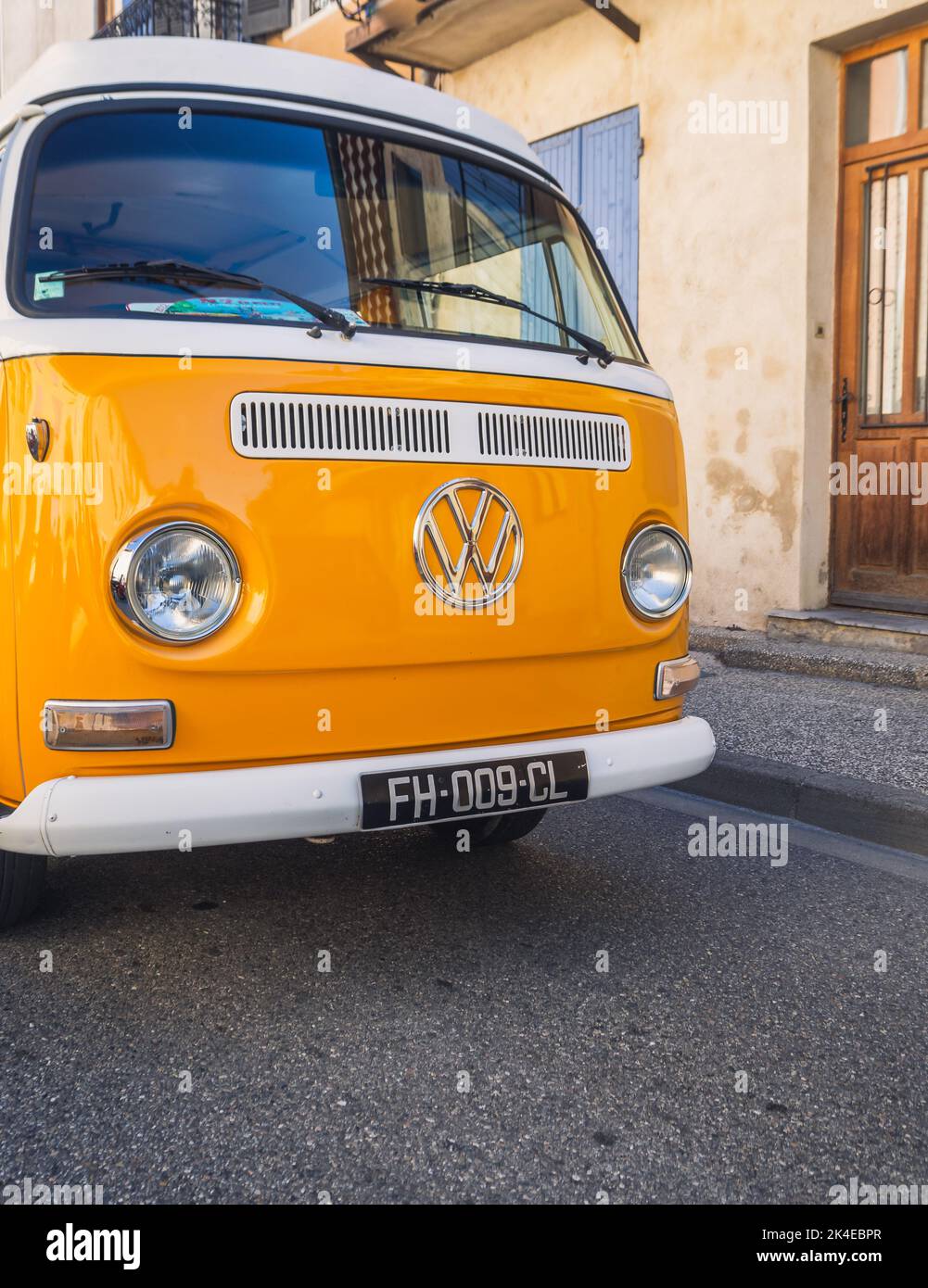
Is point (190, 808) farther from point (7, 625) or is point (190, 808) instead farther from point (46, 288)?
point (46, 288)

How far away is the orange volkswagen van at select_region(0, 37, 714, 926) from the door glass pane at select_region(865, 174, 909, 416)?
4443 millimetres

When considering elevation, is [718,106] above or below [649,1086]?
above

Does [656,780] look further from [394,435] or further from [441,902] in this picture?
[394,435]

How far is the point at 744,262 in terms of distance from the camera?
7.93 meters

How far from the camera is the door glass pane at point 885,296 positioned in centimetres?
721

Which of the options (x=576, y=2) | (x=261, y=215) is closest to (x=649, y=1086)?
(x=261, y=215)

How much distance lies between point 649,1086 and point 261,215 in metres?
2.34

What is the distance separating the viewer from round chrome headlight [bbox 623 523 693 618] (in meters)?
3.19

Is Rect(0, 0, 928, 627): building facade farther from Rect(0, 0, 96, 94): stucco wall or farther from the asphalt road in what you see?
Rect(0, 0, 96, 94): stucco wall

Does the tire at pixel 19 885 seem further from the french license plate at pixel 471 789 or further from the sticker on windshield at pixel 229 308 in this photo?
the sticker on windshield at pixel 229 308

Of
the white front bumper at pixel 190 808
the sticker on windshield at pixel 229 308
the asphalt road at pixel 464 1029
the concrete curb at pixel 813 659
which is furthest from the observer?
the concrete curb at pixel 813 659

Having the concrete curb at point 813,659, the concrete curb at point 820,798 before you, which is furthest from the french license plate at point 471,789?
the concrete curb at point 813,659

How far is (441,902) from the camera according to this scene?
11.6 ft

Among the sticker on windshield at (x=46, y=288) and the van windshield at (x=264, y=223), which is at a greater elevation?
the van windshield at (x=264, y=223)
